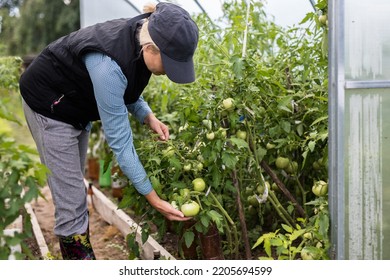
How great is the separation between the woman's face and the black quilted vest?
0.14 feet

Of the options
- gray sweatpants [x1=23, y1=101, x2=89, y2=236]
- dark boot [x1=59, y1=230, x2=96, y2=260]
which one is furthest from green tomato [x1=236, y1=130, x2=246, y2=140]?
dark boot [x1=59, y1=230, x2=96, y2=260]

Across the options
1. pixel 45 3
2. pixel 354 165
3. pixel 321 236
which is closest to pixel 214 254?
pixel 321 236

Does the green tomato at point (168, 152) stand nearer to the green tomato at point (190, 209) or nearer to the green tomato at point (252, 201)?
the green tomato at point (190, 209)

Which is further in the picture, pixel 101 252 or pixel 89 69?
pixel 101 252

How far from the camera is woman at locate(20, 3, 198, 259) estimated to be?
90.6 inches

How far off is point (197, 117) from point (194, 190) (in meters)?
0.35

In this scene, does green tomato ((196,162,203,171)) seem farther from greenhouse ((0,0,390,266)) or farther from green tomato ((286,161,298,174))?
green tomato ((286,161,298,174))

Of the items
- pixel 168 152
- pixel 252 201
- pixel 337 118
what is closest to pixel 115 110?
pixel 168 152

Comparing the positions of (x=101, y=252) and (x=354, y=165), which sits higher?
(x=354, y=165)

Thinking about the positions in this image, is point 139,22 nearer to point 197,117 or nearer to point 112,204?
point 197,117

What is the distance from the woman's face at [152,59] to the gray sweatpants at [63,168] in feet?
1.77

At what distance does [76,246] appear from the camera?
2730 mm

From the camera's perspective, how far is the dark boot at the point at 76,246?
2.72 metres

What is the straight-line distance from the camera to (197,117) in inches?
108
